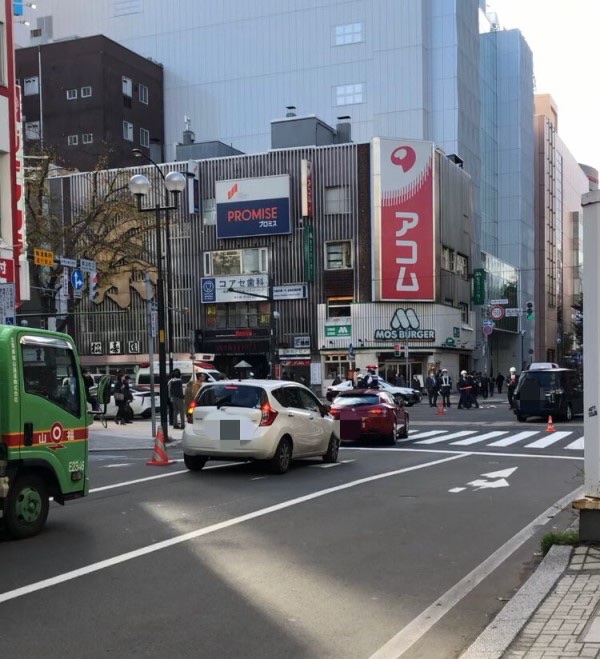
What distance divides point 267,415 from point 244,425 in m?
0.42

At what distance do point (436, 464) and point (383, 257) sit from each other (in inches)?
1607

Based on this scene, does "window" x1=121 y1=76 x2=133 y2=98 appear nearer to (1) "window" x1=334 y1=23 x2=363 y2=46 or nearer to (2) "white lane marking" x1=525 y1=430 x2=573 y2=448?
(1) "window" x1=334 y1=23 x2=363 y2=46

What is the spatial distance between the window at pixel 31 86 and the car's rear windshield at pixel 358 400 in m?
57.8

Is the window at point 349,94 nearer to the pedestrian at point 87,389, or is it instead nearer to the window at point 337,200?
the window at point 337,200

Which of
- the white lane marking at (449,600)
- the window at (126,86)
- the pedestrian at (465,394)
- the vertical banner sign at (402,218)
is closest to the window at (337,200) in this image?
the vertical banner sign at (402,218)

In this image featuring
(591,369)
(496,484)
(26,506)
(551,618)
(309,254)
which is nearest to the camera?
(551,618)

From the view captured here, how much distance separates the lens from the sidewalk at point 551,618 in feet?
15.8

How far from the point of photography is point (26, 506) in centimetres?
876

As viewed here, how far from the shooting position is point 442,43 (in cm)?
6575

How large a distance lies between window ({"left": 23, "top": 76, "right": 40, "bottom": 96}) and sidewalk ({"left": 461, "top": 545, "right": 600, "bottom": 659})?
70.2 m

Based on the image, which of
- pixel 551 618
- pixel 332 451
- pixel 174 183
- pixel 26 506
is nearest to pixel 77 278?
pixel 174 183

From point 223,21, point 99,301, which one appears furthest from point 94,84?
point 99,301

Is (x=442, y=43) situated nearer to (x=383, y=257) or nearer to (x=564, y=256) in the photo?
(x=383, y=257)

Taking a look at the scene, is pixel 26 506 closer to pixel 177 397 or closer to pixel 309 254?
pixel 177 397
